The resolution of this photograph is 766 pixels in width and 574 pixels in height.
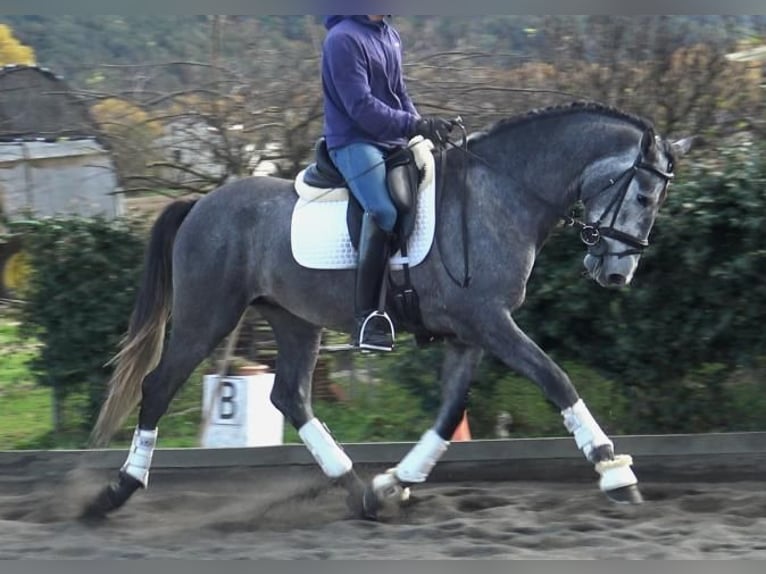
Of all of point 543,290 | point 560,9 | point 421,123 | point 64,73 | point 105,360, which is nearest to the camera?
point 421,123

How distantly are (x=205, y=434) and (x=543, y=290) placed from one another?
2.29m

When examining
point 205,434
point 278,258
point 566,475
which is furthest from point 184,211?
point 566,475

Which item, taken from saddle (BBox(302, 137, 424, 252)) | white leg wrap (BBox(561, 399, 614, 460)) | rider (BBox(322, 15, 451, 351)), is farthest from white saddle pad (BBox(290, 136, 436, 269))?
white leg wrap (BBox(561, 399, 614, 460))

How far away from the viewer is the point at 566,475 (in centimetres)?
678

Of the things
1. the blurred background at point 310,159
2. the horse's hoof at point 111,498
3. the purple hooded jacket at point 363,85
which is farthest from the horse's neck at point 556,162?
the horse's hoof at point 111,498

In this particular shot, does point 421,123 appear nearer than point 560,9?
Yes

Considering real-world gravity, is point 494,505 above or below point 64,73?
below

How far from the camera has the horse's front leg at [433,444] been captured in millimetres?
6102

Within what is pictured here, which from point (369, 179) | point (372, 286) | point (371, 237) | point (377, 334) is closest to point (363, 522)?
point (377, 334)

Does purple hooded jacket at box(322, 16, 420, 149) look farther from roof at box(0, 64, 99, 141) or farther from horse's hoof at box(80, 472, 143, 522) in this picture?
roof at box(0, 64, 99, 141)

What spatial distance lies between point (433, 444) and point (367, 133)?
165 centimetres

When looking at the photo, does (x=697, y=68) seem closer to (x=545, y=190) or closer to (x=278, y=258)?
(x=545, y=190)

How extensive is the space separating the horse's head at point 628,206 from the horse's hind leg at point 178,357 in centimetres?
202

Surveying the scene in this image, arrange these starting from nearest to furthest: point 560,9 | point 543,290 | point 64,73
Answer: point 543,290 → point 560,9 → point 64,73
